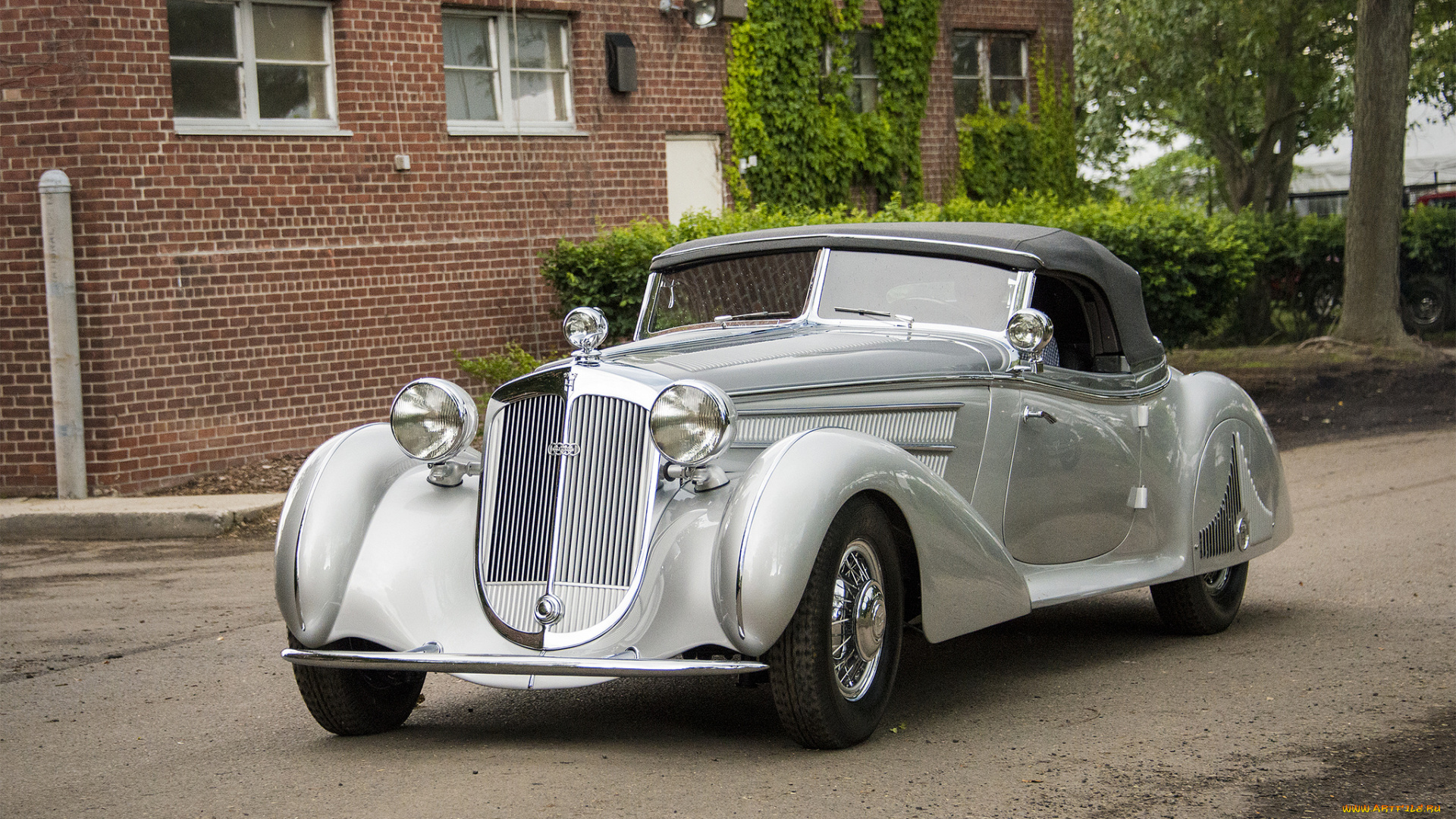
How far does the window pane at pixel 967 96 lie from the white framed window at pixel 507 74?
6.09m

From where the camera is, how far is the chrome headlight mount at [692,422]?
4.24 meters

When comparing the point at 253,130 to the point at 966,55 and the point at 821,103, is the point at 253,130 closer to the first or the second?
the point at 821,103

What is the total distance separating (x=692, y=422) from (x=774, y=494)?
327mm

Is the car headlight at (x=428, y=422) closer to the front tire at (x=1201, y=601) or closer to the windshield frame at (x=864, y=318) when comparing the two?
the windshield frame at (x=864, y=318)

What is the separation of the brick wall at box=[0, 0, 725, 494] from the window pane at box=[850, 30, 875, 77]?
303 cm

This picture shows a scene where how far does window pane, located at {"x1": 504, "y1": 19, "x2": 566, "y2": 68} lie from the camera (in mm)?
13711

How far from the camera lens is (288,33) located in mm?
12125

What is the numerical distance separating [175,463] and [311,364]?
148 centimetres

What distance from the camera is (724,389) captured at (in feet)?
15.3

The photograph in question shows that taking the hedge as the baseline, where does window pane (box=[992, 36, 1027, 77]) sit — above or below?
above

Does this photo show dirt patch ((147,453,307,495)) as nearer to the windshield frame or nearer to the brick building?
the brick building

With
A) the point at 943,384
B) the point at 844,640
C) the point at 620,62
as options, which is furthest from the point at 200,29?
the point at 844,640

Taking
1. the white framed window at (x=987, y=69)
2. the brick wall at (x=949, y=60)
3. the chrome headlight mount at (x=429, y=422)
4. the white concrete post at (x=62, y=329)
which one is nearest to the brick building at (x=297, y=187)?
the white concrete post at (x=62, y=329)

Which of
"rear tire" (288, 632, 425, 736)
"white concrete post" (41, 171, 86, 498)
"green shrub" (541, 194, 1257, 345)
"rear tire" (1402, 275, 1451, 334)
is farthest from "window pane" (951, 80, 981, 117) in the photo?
"rear tire" (288, 632, 425, 736)
